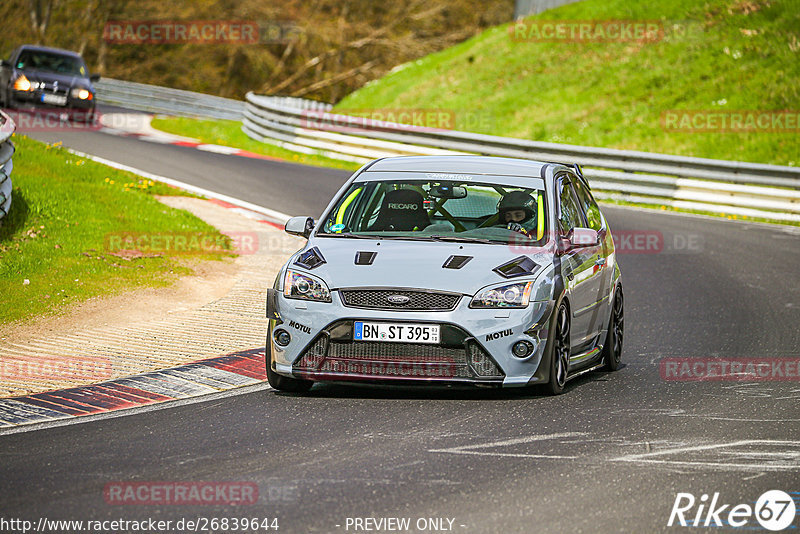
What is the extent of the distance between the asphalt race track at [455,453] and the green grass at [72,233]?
422 centimetres

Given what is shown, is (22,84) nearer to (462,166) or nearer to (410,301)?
(462,166)

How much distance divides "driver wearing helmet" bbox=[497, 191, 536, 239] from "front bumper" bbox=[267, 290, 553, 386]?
0.98 m

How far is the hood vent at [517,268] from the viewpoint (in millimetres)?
8352

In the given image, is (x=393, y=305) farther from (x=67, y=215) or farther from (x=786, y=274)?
(x=786, y=274)

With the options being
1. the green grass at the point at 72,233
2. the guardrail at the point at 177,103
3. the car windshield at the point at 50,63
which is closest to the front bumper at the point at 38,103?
the car windshield at the point at 50,63

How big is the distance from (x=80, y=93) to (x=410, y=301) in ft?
76.6

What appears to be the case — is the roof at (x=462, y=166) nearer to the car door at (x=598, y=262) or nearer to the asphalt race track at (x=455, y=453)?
the car door at (x=598, y=262)

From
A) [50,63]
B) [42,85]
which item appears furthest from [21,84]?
[50,63]

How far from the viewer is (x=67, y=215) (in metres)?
15.1

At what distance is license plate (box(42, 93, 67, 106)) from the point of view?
2944 centimetres

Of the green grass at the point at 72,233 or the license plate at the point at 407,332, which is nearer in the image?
the license plate at the point at 407,332

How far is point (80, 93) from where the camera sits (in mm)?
29719

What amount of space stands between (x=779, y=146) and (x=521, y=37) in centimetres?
1201

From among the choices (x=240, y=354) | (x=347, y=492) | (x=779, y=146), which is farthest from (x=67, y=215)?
(x=779, y=146)
